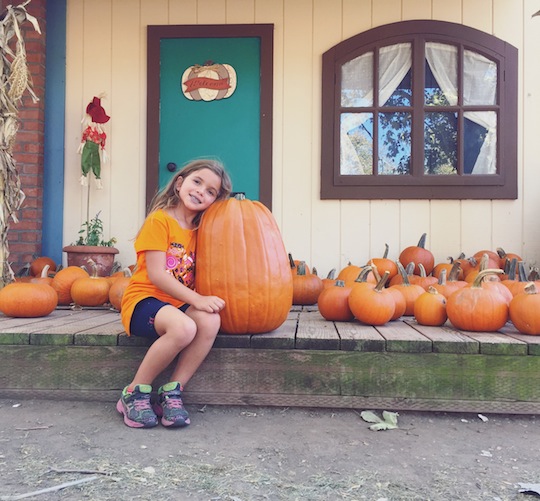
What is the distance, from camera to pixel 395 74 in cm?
429

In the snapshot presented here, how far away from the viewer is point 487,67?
4242 millimetres

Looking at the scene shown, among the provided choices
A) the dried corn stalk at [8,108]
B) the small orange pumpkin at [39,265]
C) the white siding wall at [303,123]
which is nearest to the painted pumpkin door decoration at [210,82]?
the white siding wall at [303,123]

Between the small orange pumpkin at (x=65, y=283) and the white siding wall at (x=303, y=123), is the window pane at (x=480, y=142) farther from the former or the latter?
the small orange pumpkin at (x=65, y=283)

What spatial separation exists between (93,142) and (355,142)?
83.0 inches

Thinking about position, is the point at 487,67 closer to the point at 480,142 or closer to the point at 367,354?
the point at 480,142

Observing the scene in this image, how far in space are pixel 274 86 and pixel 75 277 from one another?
219cm

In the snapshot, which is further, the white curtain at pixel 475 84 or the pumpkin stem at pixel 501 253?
the white curtain at pixel 475 84

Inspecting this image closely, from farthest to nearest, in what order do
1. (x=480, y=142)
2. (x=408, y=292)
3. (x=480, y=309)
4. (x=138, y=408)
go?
(x=480, y=142)
(x=408, y=292)
(x=480, y=309)
(x=138, y=408)

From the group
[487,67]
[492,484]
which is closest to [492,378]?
[492,484]

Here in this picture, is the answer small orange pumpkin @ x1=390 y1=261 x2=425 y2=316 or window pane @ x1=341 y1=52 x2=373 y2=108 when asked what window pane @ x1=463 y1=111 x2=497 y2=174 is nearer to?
window pane @ x1=341 y1=52 x2=373 y2=108

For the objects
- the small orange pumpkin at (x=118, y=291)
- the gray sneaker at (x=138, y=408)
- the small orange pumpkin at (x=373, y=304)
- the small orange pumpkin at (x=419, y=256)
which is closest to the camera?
the gray sneaker at (x=138, y=408)

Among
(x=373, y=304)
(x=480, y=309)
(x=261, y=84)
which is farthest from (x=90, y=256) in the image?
(x=480, y=309)

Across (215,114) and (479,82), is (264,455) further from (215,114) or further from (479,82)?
(479,82)

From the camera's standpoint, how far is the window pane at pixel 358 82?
4.32 m
